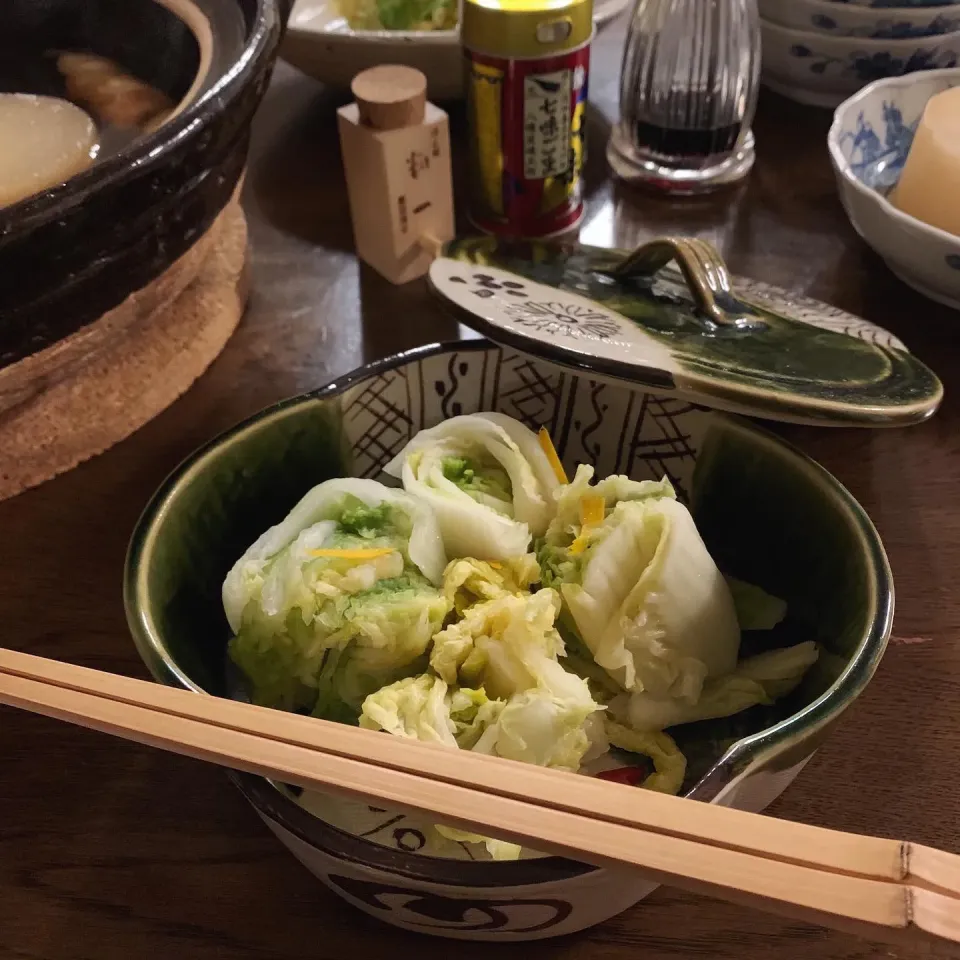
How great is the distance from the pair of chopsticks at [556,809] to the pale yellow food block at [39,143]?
45cm

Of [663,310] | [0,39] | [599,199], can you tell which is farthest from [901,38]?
[0,39]

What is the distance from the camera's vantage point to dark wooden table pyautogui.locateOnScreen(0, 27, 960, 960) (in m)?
0.48

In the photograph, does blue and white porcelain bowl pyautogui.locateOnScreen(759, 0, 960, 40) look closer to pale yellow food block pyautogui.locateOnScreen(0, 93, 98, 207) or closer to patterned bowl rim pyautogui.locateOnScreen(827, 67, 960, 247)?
patterned bowl rim pyautogui.locateOnScreen(827, 67, 960, 247)

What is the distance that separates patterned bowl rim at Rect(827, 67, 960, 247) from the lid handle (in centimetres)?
21

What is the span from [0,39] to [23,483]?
46 centimetres

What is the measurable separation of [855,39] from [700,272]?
24.8 inches

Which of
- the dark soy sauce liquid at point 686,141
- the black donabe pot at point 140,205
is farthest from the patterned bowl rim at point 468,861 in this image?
the dark soy sauce liquid at point 686,141

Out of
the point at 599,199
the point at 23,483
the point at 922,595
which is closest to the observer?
the point at 922,595

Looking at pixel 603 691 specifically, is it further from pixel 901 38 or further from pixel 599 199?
pixel 901 38

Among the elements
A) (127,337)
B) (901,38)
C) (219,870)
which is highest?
(901,38)

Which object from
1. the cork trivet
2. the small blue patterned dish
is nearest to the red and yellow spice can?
the cork trivet

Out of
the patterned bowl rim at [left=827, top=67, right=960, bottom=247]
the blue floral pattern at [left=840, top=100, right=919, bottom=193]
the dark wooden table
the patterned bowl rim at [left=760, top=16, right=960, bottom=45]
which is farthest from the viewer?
the patterned bowl rim at [left=760, top=16, right=960, bottom=45]

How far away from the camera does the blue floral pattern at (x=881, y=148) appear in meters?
0.96

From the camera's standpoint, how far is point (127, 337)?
75 cm
